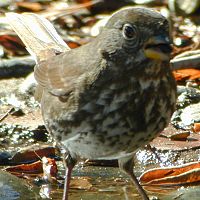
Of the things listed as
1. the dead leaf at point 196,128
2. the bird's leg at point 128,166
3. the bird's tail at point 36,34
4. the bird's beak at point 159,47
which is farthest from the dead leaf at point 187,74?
the bird's beak at point 159,47

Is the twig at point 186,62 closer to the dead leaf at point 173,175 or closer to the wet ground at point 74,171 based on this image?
the wet ground at point 74,171

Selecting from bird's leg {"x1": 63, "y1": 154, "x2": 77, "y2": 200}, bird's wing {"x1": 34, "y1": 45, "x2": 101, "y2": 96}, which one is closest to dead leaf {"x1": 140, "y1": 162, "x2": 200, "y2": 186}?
bird's leg {"x1": 63, "y1": 154, "x2": 77, "y2": 200}

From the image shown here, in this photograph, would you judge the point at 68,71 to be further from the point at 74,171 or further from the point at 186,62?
the point at 186,62

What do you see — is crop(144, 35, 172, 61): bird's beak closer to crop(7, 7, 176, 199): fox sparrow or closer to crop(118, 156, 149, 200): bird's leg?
crop(7, 7, 176, 199): fox sparrow

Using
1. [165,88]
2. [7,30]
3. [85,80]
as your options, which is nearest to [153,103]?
[165,88]

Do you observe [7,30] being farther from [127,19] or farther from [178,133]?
[127,19]

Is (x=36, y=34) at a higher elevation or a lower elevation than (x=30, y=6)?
higher

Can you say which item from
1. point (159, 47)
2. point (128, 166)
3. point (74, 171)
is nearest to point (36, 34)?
point (74, 171)
